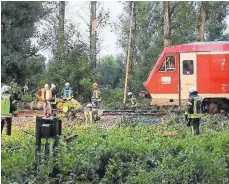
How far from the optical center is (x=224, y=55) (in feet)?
67.6

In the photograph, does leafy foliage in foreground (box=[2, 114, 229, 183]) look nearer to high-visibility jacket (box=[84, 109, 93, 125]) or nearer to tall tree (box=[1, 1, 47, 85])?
high-visibility jacket (box=[84, 109, 93, 125])

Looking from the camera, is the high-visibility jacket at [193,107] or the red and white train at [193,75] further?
the red and white train at [193,75]

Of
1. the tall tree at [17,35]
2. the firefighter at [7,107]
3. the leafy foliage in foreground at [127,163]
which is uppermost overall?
the tall tree at [17,35]

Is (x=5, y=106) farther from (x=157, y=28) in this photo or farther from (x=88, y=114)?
(x=157, y=28)

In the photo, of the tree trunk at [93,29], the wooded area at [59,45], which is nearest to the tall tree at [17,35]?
the wooded area at [59,45]

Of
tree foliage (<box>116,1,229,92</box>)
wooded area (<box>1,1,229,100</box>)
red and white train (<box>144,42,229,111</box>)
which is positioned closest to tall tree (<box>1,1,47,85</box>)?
wooded area (<box>1,1,229,100</box>)

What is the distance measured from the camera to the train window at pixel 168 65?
71.8 feet

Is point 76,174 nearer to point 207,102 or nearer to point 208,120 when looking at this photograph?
point 208,120

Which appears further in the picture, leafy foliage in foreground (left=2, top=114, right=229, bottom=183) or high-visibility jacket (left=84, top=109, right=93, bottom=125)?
high-visibility jacket (left=84, top=109, right=93, bottom=125)

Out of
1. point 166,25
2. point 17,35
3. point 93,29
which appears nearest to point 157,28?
point 93,29

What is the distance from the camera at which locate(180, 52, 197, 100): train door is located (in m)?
21.2

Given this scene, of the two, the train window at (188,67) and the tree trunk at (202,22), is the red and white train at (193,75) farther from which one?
the tree trunk at (202,22)

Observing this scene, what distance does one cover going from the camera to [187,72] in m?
21.4

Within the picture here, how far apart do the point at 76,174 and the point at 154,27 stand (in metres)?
37.7
